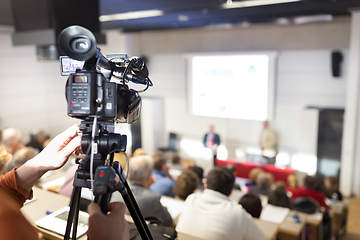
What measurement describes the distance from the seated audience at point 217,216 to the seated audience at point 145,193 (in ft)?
0.59

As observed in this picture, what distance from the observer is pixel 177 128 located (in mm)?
8297

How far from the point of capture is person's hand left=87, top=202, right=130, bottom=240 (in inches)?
32.5

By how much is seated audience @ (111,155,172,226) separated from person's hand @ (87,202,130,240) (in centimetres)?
112

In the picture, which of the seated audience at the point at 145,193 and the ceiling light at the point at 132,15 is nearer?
the seated audience at the point at 145,193

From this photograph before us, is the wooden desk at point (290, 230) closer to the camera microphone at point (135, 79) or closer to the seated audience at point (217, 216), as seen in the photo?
the seated audience at point (217, 216)

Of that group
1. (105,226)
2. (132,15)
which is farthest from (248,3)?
(105,226)

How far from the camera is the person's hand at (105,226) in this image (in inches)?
32.5

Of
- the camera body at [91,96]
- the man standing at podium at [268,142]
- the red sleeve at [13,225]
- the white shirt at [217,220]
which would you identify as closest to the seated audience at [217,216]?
the white shirt at [217,220]

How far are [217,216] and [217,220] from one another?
27 millimetres

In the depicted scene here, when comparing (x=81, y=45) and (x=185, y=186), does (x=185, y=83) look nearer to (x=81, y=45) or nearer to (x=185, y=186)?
(x=185, y=186)

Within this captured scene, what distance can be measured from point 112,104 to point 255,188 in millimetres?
3660

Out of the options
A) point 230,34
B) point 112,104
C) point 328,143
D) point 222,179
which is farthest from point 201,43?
point 112,104

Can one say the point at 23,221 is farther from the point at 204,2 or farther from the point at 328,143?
the point at 328,143

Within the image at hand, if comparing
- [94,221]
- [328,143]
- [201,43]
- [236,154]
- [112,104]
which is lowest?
[236,154]
